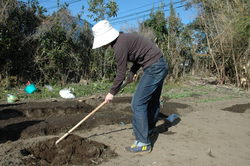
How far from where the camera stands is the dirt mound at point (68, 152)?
283cm

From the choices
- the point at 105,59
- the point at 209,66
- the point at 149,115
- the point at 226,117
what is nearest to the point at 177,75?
the point at 209,66

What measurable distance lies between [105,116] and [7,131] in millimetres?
1705

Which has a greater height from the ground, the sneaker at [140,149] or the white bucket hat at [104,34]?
the white bucket hat at [104,34]

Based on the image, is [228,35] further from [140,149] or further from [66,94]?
[140,149]

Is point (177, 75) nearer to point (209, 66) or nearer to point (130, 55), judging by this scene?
point (209, 66)

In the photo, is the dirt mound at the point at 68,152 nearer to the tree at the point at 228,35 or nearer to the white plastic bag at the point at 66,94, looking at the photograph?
the white plastic bag at the point at 66,94

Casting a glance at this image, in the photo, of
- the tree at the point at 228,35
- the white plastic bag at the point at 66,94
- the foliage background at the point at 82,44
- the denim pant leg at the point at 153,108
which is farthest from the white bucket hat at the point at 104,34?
the tree at the point at 228,35

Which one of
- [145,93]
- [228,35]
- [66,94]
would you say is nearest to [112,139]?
[145,93]

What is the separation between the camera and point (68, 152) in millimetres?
3115

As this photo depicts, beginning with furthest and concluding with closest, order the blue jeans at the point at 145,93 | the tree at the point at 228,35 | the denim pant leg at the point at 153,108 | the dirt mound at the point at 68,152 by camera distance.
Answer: the tree at the point at 228,35 → the denim pant leg at the point at 153,108 → the blue jeans at the point at 145,93 → the dirt mound at the point at 68,152

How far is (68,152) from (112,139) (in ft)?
2.46

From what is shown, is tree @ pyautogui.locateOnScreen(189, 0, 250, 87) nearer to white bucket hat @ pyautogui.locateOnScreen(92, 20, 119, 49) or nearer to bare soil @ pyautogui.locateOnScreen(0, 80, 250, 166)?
bare soil @ pyautogui.locateOnScreen(0, 80, 250, 166)

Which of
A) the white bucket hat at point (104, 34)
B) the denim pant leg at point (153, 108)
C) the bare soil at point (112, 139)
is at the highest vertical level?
the white bucket hat at point (104, 34)

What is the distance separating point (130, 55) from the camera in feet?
10.1
